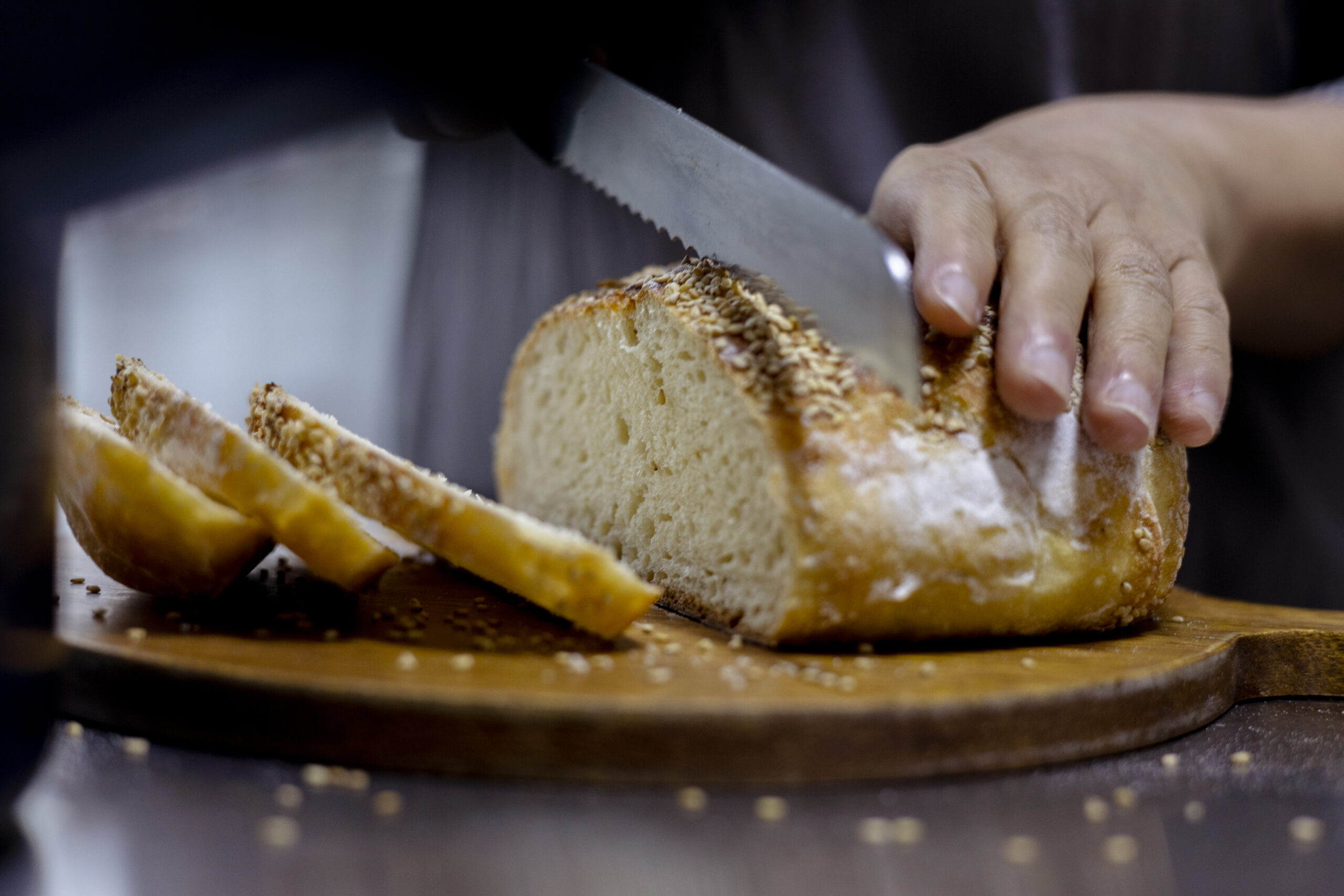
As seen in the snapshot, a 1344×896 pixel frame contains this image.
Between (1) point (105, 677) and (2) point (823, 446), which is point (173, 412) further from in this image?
(2) point (823, 446)

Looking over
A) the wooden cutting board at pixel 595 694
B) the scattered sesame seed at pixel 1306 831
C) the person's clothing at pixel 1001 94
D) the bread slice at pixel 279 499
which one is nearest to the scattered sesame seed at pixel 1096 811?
the wooden cutting board at pixel 595 694

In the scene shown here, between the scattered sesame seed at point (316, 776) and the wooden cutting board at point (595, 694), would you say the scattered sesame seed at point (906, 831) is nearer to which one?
the wooden cutting board at point (595, 694)

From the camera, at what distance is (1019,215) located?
1.89 m

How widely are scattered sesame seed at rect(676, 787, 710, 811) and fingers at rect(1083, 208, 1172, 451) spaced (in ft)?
3.20

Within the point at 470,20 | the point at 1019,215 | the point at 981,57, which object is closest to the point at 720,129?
the point at 981,57

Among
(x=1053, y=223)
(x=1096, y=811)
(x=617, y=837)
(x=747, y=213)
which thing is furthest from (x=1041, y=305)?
(x=617, y=837)

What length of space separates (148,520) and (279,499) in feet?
0.67

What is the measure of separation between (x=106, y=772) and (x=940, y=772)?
1064 mm

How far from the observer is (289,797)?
1.19 metres

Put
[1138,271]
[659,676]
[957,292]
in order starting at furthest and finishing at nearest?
[1138,271] < [957,292] < [659,676]

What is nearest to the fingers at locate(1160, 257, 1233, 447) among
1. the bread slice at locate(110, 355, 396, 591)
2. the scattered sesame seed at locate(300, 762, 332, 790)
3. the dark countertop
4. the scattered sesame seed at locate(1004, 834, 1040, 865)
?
the dark countertop

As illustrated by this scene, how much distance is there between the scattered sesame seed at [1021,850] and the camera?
3.66 feet

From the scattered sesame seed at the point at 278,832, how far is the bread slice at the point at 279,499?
19.9 inches

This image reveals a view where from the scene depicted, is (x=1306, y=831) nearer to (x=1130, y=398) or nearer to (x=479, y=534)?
(x=1130, y=398)
